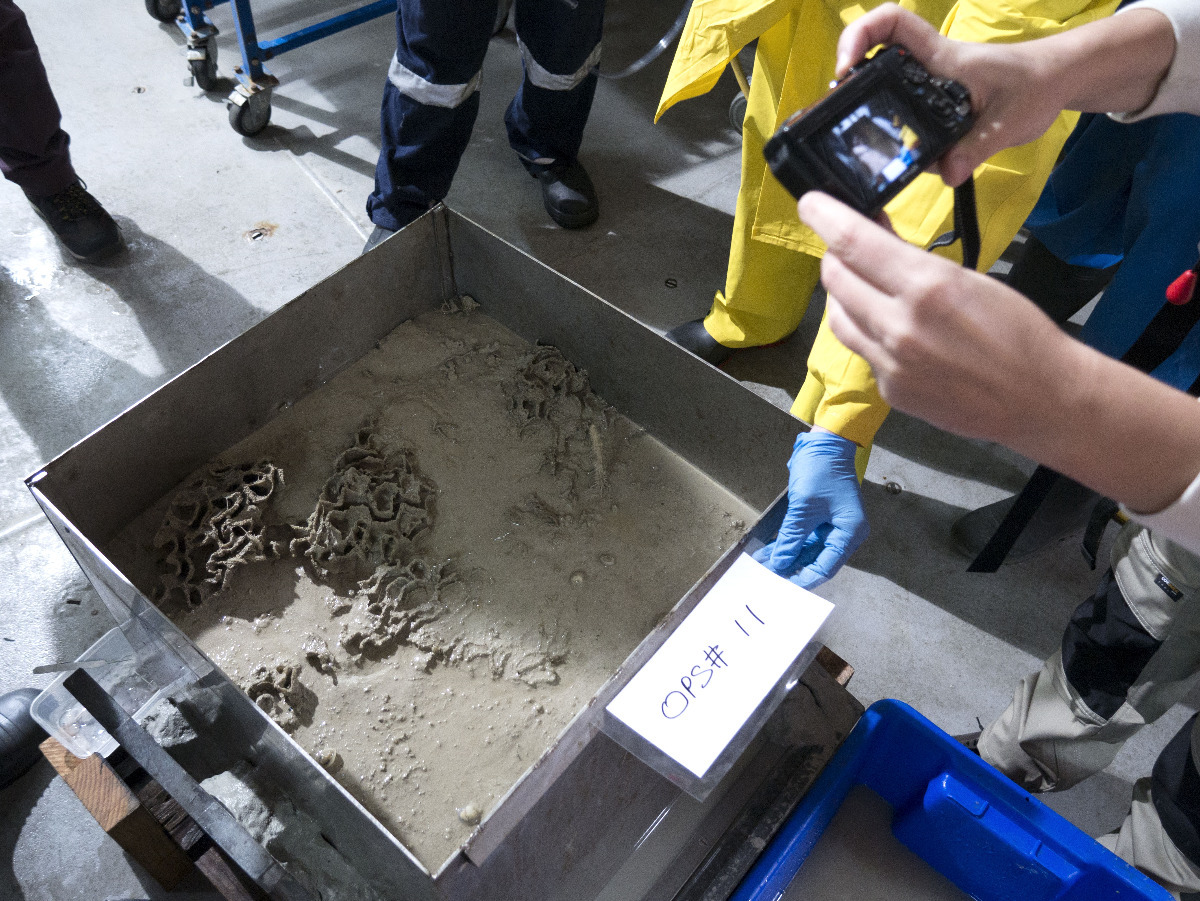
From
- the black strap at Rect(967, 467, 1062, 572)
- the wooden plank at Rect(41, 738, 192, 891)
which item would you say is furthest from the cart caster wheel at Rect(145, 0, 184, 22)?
the black strap at Rect(967, 467, 1062, 572)

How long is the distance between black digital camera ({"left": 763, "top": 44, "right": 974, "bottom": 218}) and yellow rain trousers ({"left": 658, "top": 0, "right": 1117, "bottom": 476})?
32cm

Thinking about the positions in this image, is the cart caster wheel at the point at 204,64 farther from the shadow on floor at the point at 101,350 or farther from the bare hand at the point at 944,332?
the bare hand at the point at 944,332

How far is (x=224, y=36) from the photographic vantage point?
2561 millimetres

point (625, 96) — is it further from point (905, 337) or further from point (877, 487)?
point (905, 337)

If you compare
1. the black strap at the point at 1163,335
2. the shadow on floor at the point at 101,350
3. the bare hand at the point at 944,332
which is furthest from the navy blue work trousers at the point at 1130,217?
the shadow on floor at the point at 101,350

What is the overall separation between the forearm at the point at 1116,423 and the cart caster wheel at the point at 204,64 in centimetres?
241

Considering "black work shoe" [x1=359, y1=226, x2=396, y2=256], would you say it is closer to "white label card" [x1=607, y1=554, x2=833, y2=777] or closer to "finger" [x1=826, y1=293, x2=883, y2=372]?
"white label card" [x1=607, y1=554, x2=833, y2=777]

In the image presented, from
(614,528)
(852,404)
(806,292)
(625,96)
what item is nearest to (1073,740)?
(852,404)

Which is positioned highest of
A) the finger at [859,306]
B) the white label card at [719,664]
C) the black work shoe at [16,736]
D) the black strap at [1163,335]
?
the finger at [859,306]

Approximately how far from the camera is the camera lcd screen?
2.20 feet

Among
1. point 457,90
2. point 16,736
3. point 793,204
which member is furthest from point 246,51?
point 16,736

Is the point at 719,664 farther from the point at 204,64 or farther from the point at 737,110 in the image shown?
the point at 204,64

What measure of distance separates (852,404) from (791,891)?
2.21 feet

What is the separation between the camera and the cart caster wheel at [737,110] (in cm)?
242
